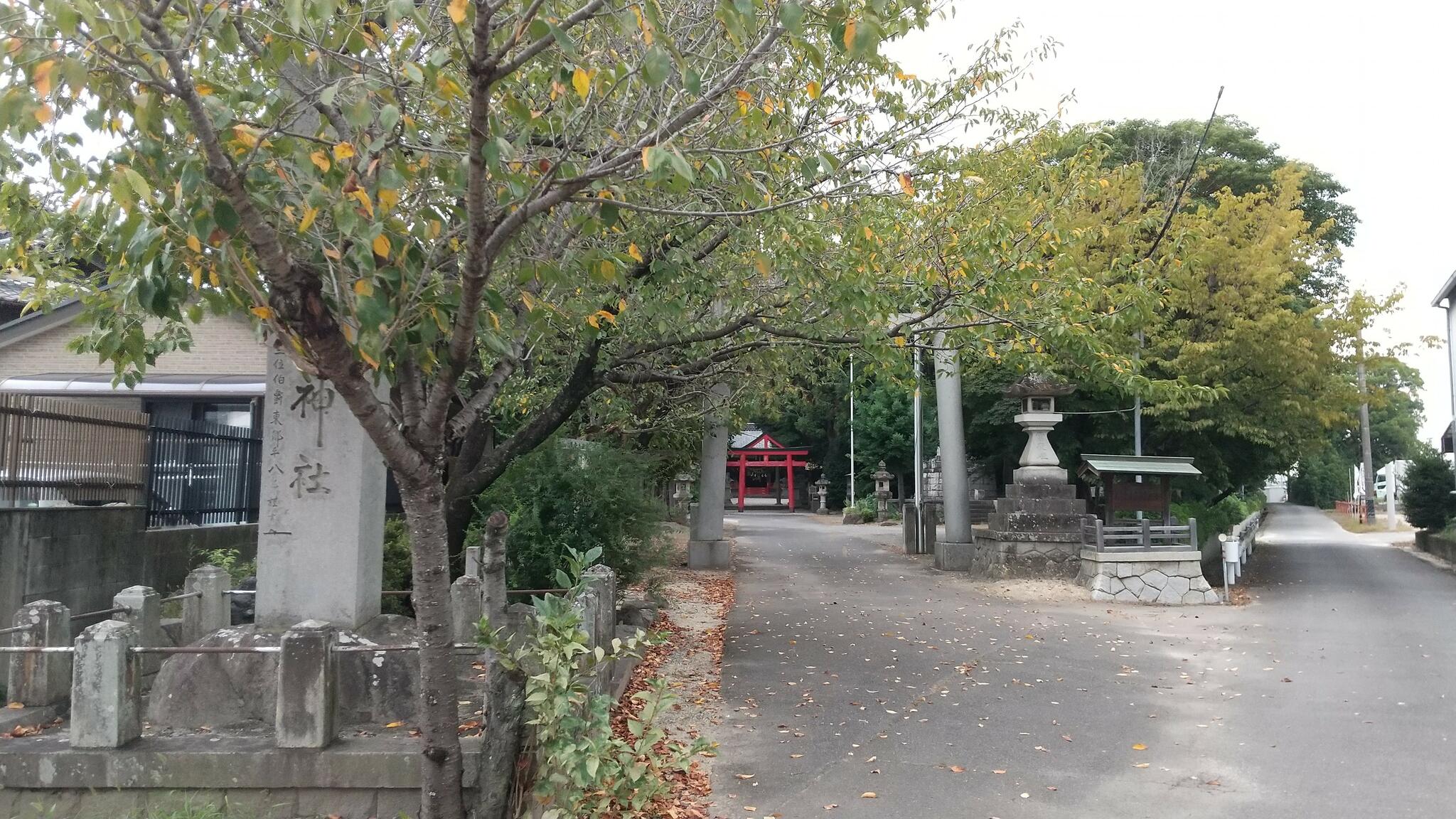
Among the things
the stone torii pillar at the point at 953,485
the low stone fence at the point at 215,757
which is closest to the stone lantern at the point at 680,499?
the stone torii pillar at the point at 953,485

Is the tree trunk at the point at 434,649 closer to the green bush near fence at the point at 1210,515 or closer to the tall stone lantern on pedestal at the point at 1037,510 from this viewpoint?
the tall stone lantern on pedestal at the point at 1037,510

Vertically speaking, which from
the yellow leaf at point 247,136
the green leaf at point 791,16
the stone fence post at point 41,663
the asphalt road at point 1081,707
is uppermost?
the green leaf at point 791,16

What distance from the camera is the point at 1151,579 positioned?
612 inches

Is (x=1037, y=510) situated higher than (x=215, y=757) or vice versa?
(x=1037, y=510)

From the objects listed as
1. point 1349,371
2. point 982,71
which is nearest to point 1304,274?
point 1349,371

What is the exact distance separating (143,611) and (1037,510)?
1404 centimetres

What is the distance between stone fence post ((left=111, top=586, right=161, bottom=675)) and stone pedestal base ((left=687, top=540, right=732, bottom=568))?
1308cm

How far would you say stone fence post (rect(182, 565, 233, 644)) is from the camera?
7453mm

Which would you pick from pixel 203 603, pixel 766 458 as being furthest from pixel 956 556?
pixel 766 458

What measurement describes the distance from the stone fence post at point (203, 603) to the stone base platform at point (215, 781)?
2.28 metres

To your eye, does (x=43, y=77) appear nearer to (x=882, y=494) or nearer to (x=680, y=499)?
(x=680, y=499)

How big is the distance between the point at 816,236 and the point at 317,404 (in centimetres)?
402

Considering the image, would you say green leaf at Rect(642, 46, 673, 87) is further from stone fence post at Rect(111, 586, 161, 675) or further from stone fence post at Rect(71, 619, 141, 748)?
stone fence post at Rect(111, 586, 161, 675)

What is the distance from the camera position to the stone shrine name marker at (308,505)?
254 inches
